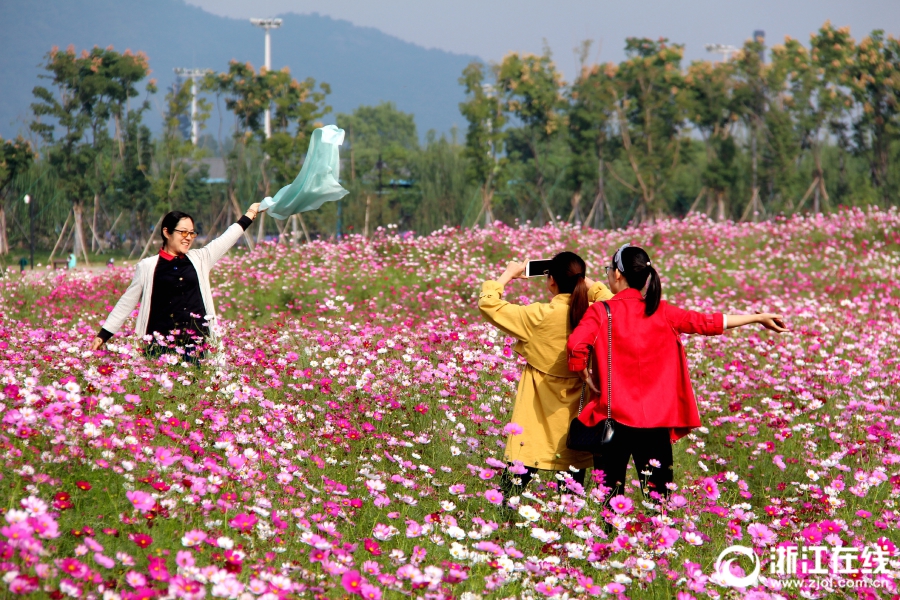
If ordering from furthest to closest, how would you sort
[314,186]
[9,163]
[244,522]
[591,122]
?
[591,122] → [9,163] → [314,186] → [244,522]

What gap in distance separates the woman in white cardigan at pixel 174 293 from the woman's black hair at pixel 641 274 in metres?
2.27

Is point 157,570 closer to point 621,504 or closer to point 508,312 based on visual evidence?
point 621,504

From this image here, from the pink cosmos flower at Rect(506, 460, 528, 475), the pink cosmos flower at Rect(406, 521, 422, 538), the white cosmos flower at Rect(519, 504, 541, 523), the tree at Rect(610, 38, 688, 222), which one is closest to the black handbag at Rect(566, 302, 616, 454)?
the pink cosmos flower at Rect(506, 460, 528, 475)

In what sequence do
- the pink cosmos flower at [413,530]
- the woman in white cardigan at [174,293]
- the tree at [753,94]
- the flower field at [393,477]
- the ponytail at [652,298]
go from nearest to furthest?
the flower field at [393,477]
the pink cosmos flower at [413,530]
the ponytail at [652,298]
the woman in white cardigan at [174,293]
the tree at [753,94]

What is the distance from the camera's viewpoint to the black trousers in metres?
3.84

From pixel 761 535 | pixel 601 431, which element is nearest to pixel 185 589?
pixel 601 431

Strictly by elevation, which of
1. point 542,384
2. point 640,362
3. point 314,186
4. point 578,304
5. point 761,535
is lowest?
point 761,535

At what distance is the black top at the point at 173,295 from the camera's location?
4.99 meters

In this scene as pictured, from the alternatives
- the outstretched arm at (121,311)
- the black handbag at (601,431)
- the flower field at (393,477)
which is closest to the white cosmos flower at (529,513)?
the flower field at (393,477)

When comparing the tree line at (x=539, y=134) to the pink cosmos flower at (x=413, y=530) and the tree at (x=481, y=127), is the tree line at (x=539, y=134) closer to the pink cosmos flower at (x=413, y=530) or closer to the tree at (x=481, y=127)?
the tree at (x=481, y=127)

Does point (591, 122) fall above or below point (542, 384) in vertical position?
above

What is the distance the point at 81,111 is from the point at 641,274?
2305 centimetres

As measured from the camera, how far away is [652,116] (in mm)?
26016

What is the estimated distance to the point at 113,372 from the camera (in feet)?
14.0
